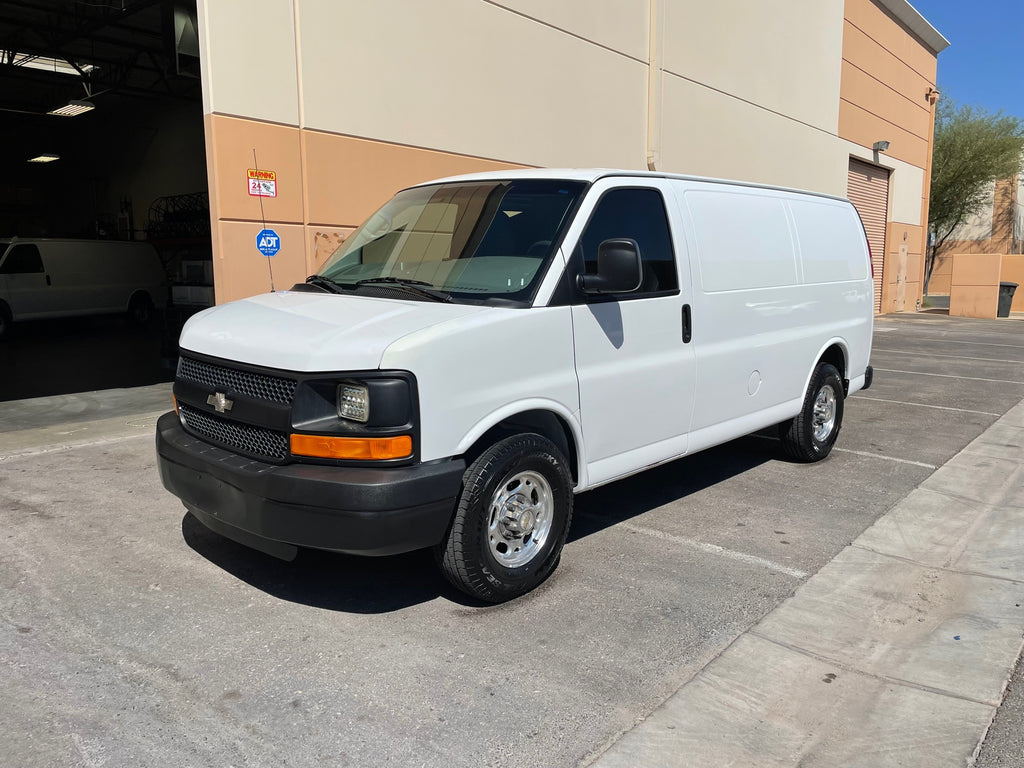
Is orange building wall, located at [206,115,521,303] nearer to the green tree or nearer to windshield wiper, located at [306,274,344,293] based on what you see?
windshield wiper, located at [306,274,344,293]

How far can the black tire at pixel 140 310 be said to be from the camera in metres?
18.6

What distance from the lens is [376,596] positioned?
4.04 meters

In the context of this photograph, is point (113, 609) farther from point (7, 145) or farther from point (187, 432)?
point (7, 145)

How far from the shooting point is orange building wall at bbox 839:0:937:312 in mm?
21359

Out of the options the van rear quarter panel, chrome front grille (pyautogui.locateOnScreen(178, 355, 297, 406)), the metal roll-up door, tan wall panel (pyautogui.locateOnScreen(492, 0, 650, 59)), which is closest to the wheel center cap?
chrome front grille (pyautogui.locateOnScreen(178, 355, 297, 406))

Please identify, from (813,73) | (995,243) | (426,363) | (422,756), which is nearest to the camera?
(422,756)

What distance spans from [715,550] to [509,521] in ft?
4.83

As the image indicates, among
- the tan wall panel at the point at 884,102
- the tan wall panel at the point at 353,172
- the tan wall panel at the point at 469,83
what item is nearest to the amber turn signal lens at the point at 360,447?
the tan wall panel at the point at 353,172

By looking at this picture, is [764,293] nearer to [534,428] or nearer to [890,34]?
[534,428]

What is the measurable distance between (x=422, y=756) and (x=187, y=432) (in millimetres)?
2262

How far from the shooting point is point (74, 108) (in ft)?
74.5

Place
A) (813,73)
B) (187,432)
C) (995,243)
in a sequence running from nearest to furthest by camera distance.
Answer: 1. (187,432)
2. (813,73)
3. (995,243)

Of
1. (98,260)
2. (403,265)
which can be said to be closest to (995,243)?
(98,260)

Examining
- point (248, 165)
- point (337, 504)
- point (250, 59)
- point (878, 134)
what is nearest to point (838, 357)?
point (337, 504)
